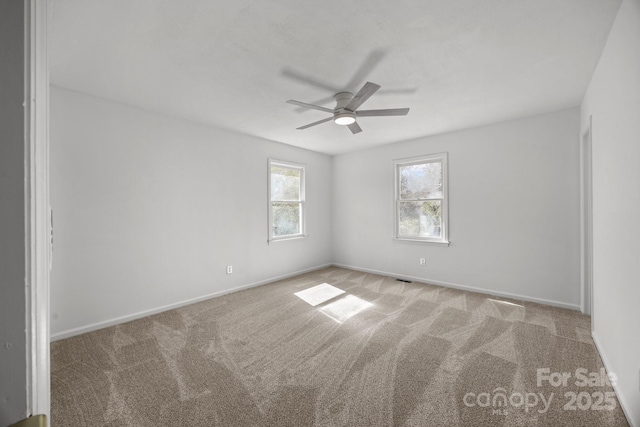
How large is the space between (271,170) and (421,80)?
292 centimetres

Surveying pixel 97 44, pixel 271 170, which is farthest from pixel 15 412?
pixel 271 170

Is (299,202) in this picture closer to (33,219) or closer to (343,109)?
(343,109)

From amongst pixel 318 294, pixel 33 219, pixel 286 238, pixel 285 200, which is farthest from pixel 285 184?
pixel 33 219

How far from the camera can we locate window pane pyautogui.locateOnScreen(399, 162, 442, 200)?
4516mm

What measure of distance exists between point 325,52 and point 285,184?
312cm

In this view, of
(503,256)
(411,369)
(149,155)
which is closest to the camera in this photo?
(411,369)

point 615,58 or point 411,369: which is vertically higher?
point 615,58

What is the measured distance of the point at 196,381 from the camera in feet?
6.73

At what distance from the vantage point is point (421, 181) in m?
4.71

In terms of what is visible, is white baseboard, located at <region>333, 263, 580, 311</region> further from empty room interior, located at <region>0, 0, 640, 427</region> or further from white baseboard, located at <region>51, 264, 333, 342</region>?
white baseboard, located at <region>51, 264, 333, 342</region>

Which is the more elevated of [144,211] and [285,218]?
[144,211]

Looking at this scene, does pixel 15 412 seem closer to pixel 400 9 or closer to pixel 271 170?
pixel 400 9

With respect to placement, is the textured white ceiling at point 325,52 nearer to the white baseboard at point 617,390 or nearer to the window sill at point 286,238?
the window sill at point 286,238

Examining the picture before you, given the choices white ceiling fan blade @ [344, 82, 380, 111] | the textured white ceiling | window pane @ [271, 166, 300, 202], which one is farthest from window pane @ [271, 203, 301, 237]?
white ceiling fan blade @ [344, 82, 380, 111]
